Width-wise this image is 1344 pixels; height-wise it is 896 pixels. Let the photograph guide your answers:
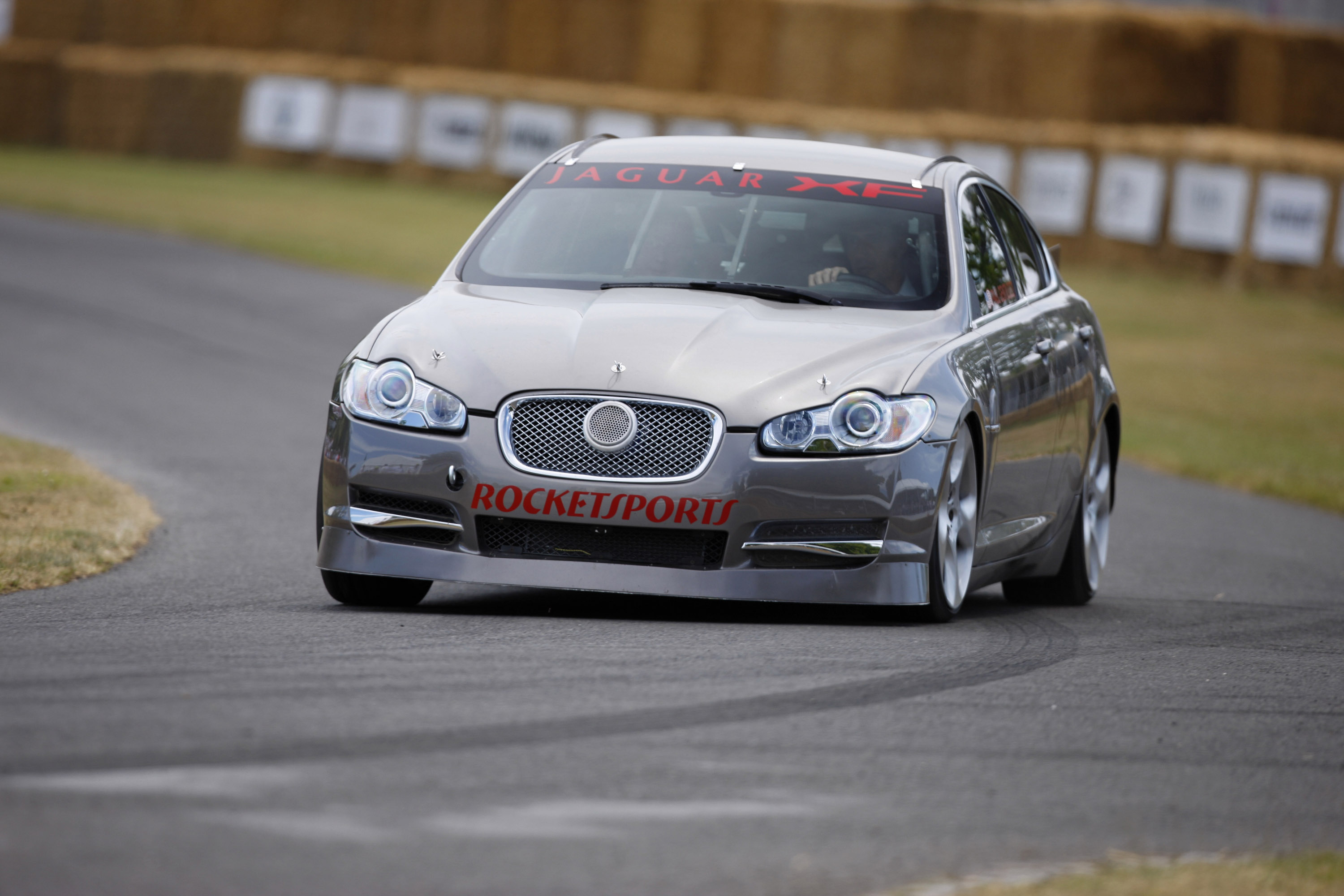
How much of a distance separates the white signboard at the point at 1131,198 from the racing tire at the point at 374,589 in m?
22.2

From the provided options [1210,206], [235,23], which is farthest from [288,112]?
[1210,206]

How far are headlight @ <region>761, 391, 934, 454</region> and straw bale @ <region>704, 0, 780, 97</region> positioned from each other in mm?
25792

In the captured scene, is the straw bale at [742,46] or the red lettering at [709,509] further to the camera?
the straw bale at [742,46]

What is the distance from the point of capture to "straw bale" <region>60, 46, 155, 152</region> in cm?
3562

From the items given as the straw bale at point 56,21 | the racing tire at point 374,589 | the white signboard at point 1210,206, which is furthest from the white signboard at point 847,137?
the racing tire at point 374,589

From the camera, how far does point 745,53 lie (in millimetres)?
32094

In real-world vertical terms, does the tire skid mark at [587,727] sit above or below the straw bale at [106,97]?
above

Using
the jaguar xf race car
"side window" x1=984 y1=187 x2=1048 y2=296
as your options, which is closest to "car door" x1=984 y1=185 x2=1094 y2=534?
"side window" x1=984 y1=187 x2=1048 y2=296

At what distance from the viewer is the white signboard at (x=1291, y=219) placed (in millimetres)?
26922

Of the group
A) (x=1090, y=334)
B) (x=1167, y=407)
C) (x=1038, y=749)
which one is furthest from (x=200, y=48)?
(x=1038, y=749)

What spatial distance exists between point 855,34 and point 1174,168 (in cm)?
578

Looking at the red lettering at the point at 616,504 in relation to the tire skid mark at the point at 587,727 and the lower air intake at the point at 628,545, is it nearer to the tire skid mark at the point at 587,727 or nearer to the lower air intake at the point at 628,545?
the lower air intake at the point at 628,545

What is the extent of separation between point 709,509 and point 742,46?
1037 inches

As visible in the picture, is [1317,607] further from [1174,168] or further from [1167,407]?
[1174,168]
